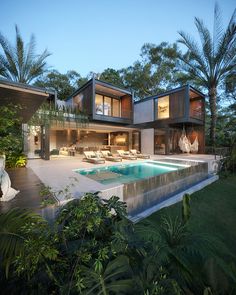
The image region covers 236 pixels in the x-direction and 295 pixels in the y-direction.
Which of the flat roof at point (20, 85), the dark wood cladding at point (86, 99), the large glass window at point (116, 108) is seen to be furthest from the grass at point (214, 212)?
the large glass window at point (116, 108)

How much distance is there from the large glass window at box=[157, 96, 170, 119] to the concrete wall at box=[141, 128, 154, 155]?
199 centimetres

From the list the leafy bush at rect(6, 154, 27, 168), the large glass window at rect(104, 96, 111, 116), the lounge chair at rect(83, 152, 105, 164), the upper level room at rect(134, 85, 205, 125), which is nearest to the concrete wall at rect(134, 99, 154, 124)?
the upper level room at rect(134, 85, 205, 125)

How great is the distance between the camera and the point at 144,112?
2003cm

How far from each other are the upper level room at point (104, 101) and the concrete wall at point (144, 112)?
7.07 ft

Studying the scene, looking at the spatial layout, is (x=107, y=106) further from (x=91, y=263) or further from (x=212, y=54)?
(x=91, y=263)

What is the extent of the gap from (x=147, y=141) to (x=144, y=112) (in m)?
3.56

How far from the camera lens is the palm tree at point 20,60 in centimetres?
1330

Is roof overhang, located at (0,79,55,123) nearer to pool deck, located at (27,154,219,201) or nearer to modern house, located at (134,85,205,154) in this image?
pool deck, located at (27,154,219,201)

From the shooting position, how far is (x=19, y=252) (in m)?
1.77

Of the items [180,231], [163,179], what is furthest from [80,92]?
[180,231]

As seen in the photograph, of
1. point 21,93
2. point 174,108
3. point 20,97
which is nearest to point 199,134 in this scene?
point 174,108

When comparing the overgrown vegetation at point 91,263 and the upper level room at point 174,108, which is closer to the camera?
the overgrown vegetation at point 91,263

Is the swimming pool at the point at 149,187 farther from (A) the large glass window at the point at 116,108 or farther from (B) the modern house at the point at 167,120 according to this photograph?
(A) the large glass window at the point at 116,108

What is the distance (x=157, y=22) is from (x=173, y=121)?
34.1 feet
